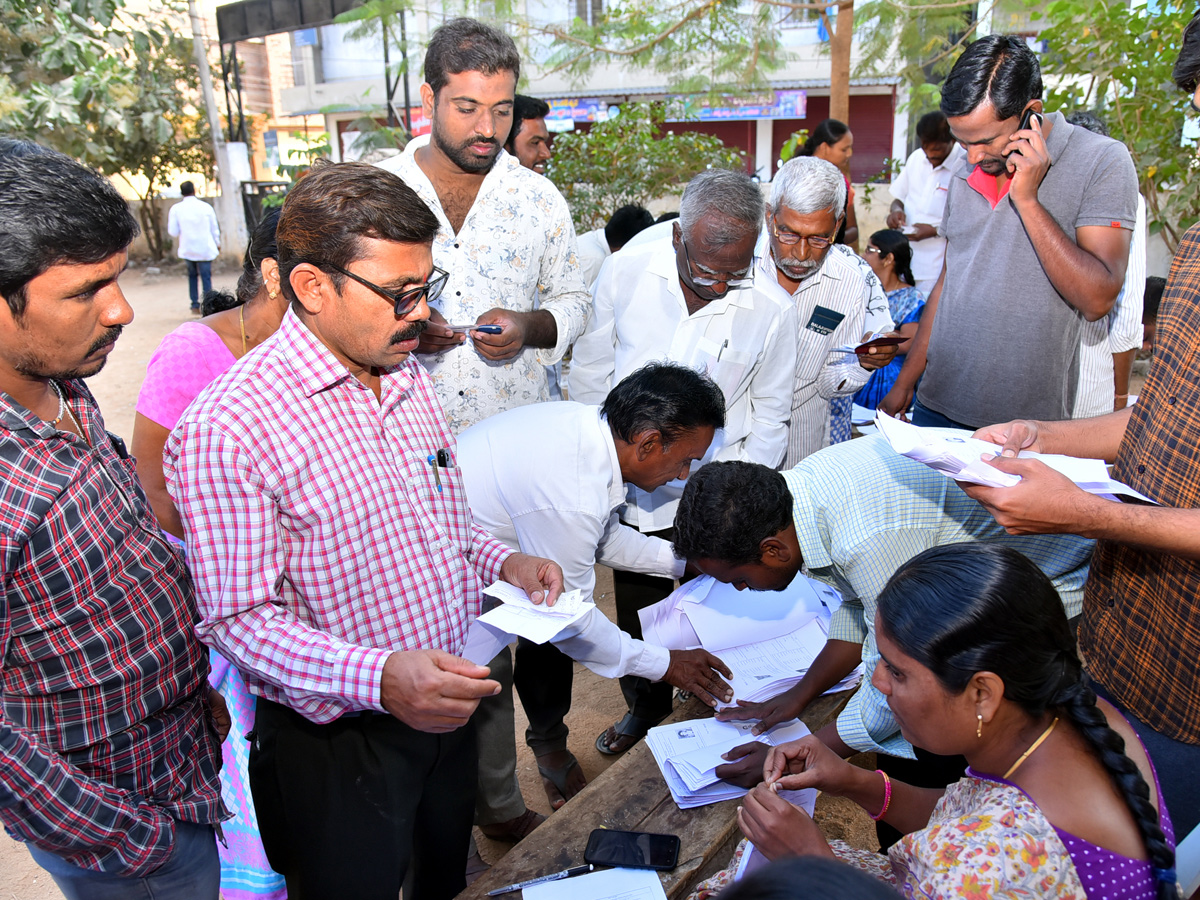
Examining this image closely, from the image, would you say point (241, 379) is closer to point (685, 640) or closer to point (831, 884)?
point (831, 884)

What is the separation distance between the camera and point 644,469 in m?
2.39

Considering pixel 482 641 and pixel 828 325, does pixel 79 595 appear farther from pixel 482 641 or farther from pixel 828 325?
pixel 828 325

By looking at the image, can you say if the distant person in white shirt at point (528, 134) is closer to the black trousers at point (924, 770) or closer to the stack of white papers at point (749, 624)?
the stack of white papers at point (749, 624)

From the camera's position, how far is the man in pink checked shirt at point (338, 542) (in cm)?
142

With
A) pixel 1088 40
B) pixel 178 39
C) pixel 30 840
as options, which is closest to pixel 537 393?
pixel 30 840

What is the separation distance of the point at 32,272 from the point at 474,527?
3.31 ft

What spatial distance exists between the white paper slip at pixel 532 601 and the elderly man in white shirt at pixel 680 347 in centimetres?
133

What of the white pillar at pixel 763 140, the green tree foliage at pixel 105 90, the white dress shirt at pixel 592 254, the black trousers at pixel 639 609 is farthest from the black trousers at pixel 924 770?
the white pillar at pixel 763 140

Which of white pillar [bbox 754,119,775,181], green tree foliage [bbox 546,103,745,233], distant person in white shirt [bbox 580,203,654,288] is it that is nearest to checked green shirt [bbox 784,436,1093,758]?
distant person in white shirt [bbox 580,203,654,288]

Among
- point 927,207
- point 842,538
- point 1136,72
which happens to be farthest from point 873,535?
point 1136,72

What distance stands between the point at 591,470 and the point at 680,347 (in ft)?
3.01

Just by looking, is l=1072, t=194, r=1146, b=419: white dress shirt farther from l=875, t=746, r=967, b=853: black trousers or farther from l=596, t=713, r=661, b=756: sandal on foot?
l=596, t=713, r=661, b=756: sandal on foot

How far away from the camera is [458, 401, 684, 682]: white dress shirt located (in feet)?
7.63

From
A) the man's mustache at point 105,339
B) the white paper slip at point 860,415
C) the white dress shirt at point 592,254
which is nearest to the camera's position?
the man's mustache at point 105,339
